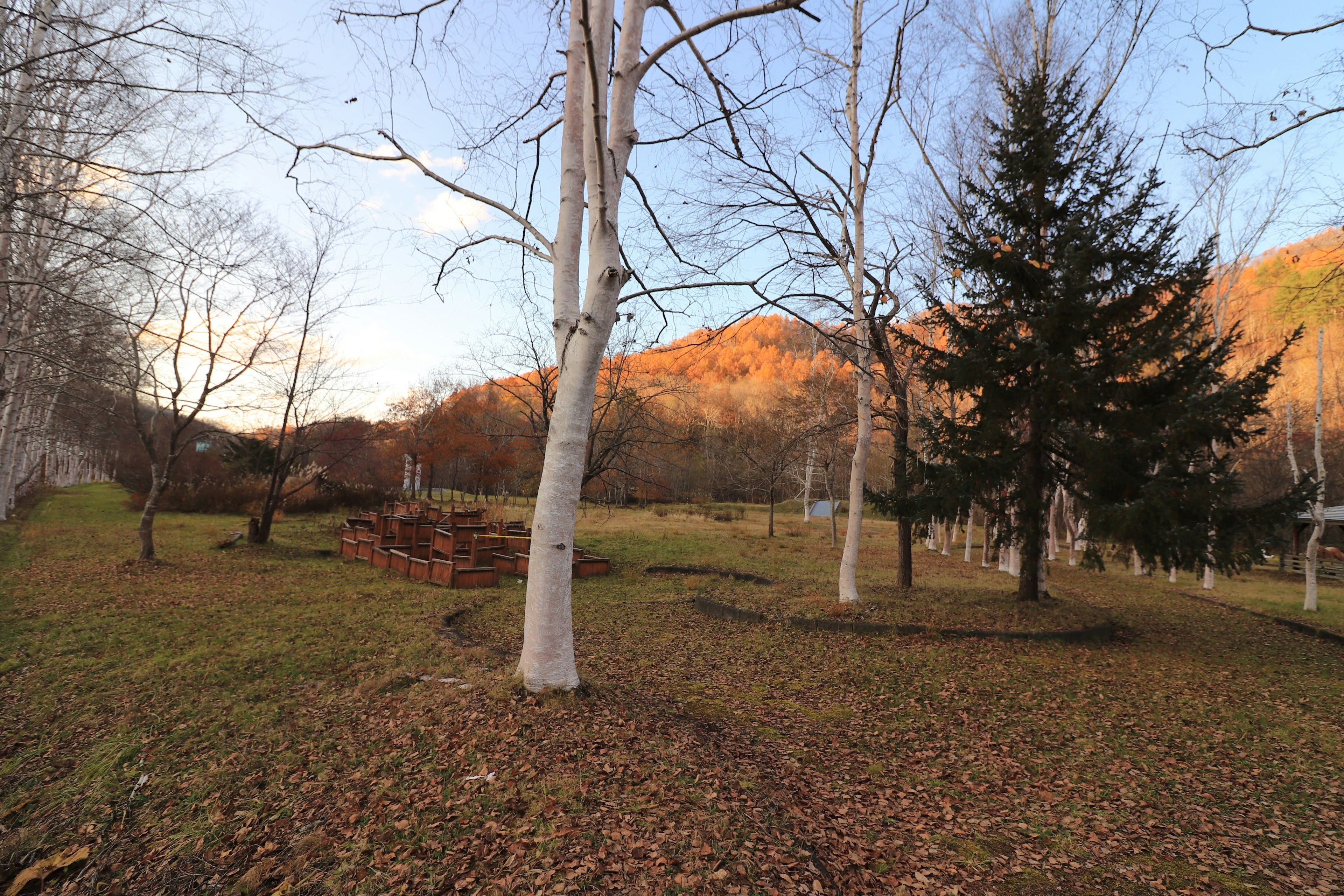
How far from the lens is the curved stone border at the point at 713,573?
12422 mm

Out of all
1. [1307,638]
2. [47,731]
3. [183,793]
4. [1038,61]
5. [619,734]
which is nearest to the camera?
[183,793]

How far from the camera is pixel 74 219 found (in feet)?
21.3

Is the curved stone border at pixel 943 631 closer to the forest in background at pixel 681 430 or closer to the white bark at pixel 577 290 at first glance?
the forest in background at pixel 681 430

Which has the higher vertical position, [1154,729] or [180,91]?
[180,91]

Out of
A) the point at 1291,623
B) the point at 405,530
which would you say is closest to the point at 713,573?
the point at 405,530

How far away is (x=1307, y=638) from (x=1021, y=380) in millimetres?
6035

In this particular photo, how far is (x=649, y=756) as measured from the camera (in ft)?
11.9

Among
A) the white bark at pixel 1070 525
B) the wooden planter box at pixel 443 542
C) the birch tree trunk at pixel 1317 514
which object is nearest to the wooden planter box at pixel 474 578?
the wooden planter box at pixel 443 542

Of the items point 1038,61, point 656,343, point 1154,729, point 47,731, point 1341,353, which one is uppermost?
point 1038,61

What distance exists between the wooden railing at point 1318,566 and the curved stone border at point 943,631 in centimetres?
1865

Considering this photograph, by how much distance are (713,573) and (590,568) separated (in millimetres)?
2921

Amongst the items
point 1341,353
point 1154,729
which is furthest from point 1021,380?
point 1341,353

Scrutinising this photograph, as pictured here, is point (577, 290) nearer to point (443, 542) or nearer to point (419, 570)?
point (419, 570)

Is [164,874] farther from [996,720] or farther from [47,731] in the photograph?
[996,720]
